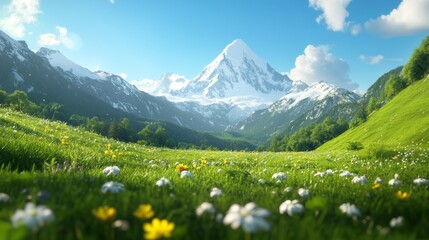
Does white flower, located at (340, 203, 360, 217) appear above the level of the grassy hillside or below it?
below

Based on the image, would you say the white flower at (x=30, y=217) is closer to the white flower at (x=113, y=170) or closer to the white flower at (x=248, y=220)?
the white flower at (x=248, y=220)

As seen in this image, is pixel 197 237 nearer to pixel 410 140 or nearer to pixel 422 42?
pixel 410 140

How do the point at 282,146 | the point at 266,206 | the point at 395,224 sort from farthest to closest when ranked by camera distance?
the point at 282,146 < the point at 266,206 < the point at 395,224

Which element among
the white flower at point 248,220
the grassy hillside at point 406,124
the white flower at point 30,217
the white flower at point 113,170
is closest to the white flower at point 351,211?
the white flower at point 248,220

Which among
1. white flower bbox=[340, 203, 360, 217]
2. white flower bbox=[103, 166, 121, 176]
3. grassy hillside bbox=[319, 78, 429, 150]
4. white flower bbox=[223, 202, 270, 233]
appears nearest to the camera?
white flower bbox=[223, 202, 270, 233]

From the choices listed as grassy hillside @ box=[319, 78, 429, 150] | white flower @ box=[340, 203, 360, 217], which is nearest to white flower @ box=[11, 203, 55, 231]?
white flower @ box=[340, 203, 360, 217]

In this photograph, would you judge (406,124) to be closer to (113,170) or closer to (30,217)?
(113,170)

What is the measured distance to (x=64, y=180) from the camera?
4332mm

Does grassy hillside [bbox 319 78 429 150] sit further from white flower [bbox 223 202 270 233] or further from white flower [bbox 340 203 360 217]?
white flower [bbox 223 202 270 233]

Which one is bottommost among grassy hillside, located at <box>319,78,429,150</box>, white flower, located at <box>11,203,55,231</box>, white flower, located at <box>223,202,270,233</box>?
white flower, located at <box>11,203,55,231</box>

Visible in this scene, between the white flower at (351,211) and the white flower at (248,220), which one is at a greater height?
the white flower at (248,220)

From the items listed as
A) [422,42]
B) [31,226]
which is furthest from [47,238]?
[422,42]

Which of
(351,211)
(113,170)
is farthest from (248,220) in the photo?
(113,170)

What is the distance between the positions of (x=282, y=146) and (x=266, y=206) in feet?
564
